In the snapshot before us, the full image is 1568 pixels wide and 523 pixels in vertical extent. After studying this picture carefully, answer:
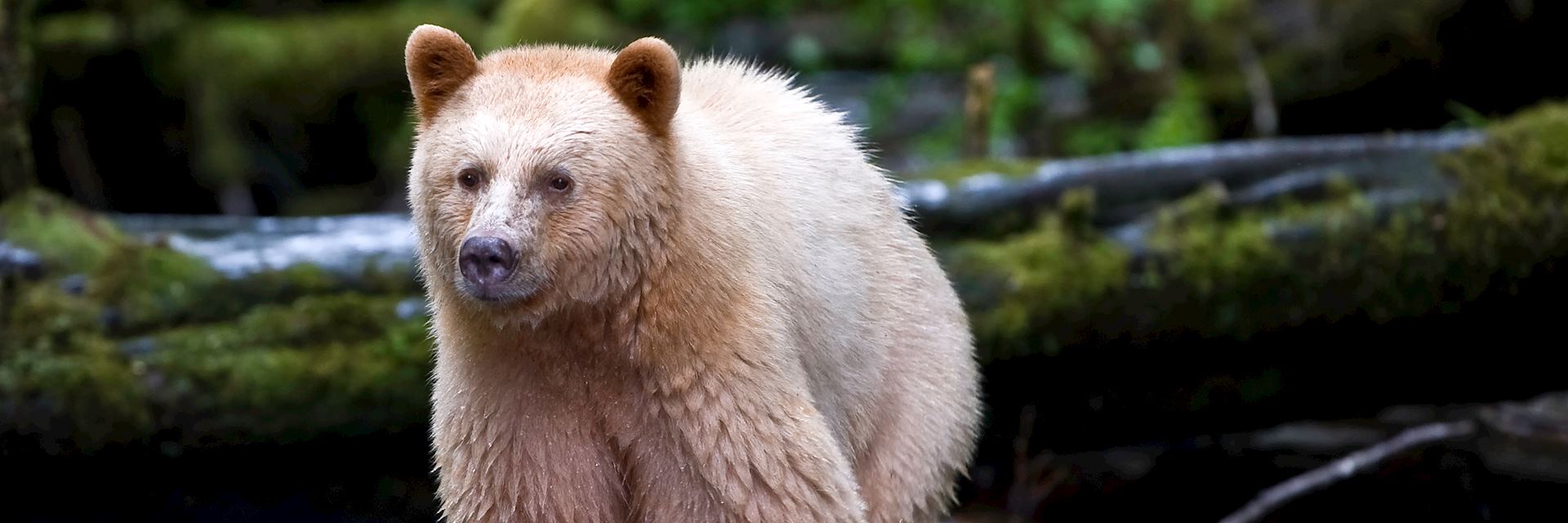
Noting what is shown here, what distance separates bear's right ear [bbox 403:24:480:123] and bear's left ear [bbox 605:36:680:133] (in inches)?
15.1

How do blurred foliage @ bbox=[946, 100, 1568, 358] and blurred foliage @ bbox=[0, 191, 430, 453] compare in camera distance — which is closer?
blurred foliage @ bbox=[0, 191, 430, 453]

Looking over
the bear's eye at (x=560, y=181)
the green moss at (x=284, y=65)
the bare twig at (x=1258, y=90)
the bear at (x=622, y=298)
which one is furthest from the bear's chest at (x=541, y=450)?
the green moss at (x=284, y=65)

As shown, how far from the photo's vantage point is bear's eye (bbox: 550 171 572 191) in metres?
3.57

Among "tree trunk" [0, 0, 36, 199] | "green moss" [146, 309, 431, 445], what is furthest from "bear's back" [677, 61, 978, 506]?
"tree trunk" [0, 0, 36, 199]

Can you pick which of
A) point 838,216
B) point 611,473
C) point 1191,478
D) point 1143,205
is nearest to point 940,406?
point 838,216

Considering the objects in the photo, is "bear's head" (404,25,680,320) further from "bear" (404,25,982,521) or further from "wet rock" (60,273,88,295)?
"wet rock" (60,273,88,295)

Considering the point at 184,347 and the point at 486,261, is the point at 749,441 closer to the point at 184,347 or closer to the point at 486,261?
the point at 486,261

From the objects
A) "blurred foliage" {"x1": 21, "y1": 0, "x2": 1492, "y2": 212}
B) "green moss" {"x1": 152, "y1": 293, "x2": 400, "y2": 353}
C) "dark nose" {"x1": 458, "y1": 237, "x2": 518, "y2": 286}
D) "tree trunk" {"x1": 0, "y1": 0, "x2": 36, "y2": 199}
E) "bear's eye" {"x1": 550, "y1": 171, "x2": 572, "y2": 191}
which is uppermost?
"bear's eye" {"x1": 550, "y1": 171, "x2": 572, "y2": 191}

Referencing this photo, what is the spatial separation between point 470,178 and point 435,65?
0.38 metres

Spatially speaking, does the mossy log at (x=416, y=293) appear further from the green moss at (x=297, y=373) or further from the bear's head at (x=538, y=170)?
the bear's head at (x=538, y=170)

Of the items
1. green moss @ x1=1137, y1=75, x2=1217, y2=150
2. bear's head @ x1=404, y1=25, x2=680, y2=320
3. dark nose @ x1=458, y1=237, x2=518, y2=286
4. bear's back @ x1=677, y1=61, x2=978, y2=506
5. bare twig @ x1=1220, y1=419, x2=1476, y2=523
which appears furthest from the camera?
green moss @ x1=1137, y1=75, x2=1217, y2=150

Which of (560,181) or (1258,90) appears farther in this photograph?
(1258,90)

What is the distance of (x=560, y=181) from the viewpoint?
11.7 ft

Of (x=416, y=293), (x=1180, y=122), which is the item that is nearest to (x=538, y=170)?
(x=416, y=293)
